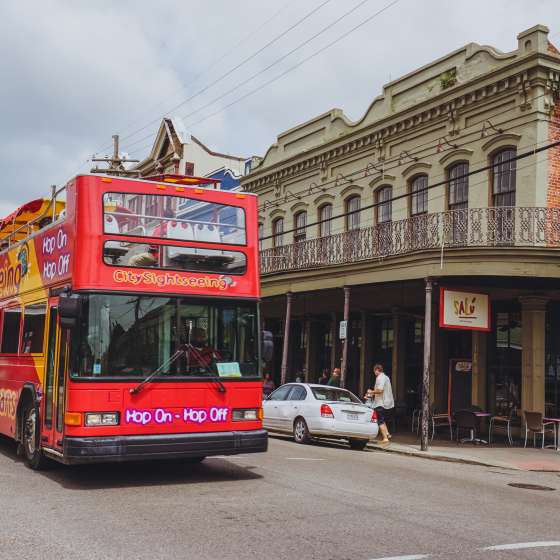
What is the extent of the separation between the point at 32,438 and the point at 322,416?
23.3ft

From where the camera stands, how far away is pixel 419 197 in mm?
22406

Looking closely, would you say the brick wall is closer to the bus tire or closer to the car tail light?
the car tail light

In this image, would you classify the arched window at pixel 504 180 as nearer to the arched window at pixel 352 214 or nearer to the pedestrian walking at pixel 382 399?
the pedestrian walking at pixel 382 399

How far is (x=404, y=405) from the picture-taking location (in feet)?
77.5

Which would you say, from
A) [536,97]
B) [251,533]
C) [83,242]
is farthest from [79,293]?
[536,97]

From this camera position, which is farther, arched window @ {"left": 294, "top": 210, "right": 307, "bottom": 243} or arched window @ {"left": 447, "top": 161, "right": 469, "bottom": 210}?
arched window @ {"left": 294, "top": 210, "right": 307, "bottom": 243}

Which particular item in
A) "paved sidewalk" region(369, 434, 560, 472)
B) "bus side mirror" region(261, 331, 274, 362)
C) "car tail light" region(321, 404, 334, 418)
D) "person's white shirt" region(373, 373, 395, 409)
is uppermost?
"bus side mirror" region(261, 331, 274, 362)

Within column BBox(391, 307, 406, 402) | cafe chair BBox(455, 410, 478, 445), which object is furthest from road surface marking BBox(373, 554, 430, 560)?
column BBox(391, 307, 406, 402)

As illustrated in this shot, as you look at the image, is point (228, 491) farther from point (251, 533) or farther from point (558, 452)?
point (558, 452)

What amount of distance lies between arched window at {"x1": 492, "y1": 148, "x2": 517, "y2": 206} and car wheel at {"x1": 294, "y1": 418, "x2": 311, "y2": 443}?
7.63 meters

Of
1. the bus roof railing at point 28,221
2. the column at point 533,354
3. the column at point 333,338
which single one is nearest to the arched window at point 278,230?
the column at point 333,338

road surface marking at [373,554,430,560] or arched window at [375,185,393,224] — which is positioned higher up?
arched window at [375,185,393,224]

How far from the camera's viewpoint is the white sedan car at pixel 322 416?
16.3 m

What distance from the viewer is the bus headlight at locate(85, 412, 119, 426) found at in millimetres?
9047
